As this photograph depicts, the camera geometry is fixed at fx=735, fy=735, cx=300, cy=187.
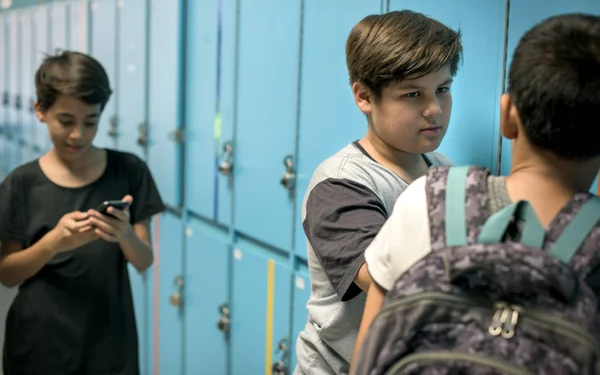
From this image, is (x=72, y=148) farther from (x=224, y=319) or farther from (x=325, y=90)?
(x=224, y=319)

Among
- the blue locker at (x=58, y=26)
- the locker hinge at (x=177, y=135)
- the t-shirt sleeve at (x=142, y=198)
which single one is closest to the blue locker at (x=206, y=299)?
the locker hinge at (x=177, y=135)

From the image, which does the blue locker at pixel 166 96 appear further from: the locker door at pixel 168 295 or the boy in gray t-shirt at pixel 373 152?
the boy in gray t-shirt at pixel 373 152

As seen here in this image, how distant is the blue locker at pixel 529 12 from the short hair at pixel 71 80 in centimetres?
116

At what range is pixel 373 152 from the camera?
142 cm

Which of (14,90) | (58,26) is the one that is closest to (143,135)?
(58,26)

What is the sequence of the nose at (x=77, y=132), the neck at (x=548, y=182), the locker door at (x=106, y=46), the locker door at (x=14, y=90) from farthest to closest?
the locker door at (x=14, y=90) < the locker door at (x=106, y=46) < the nose at (x=77, y=132) < the neck at (x=548, y=182)

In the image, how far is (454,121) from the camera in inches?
66.5

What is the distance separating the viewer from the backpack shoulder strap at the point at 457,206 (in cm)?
91

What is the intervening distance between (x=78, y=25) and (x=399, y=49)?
352 centimetres

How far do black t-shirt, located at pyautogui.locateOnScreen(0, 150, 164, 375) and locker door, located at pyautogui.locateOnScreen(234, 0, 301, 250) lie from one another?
0.55m

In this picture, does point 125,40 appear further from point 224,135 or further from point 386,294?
point 386,294

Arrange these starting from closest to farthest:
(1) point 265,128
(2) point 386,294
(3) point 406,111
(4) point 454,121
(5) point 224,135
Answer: (2) point 386,294
(3) point 406,111
(4) point 454,121
(1) point 265,128
(5) point 224,135

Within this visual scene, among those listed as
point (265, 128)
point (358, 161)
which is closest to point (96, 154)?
point (265, 128)

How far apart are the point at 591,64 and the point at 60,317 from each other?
5.23 ft
